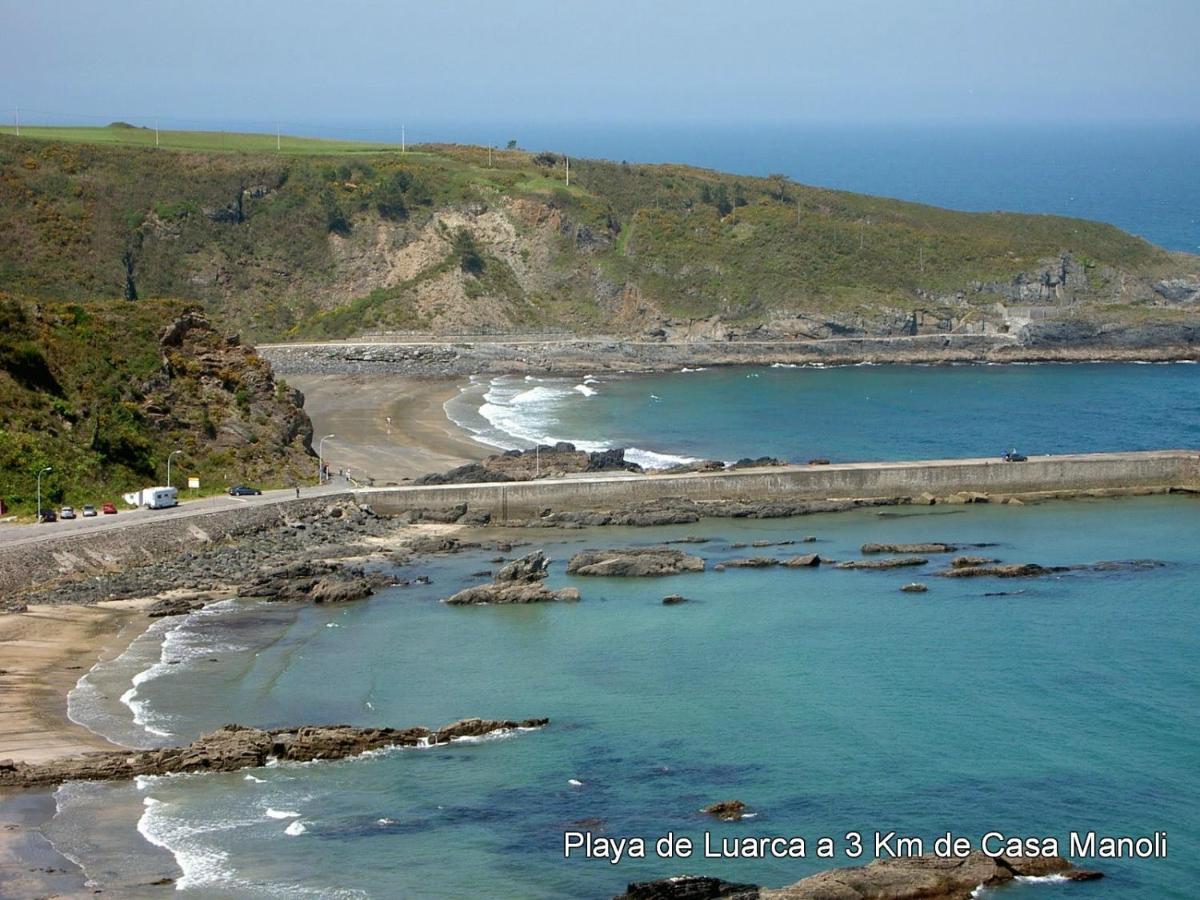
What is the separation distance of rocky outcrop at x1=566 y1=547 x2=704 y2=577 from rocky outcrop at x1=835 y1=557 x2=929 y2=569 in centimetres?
486

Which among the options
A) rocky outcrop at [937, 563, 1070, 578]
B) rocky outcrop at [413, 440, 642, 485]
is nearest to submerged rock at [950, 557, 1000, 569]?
rocky outcrop at [937, 563, 1070, 578]

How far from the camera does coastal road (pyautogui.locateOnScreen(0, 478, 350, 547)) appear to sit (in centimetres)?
5009

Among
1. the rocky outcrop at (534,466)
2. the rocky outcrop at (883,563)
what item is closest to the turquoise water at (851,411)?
the rocky outcrop at (534,466)

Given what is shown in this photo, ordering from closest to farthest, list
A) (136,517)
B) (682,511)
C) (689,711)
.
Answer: (689,711)
(136,517)
(682,511)

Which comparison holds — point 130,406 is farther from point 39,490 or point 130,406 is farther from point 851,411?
point 851,411

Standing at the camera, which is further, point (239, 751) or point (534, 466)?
point (534, 466)

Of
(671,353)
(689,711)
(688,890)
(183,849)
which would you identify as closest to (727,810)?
(688,890)

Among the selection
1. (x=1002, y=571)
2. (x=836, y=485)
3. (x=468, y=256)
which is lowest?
(x=1002, y=571)

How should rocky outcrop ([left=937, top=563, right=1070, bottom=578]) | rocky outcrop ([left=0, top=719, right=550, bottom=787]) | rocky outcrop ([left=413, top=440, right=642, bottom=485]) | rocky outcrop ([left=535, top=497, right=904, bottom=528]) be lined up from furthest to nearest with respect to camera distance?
rocky outcrop ([left=413, top=440, right=642, bottom=485])
rocky outcrop ([left=535, top=497, right=904, bottom=528])
rocky outcrop ([left=937, top=563, right=1070, bottom=578])
rocky outcrop ([left=0, top=719, right=550, bottom=787])

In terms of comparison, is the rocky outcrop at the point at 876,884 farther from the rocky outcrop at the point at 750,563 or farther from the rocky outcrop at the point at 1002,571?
the rocky outcrop at the point at 750,563

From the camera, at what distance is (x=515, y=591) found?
163 ft

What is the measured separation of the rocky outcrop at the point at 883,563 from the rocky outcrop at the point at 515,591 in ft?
32.5

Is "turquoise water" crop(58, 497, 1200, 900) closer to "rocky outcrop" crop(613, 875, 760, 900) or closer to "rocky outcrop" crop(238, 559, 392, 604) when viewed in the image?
"rocky outcrop" crop(238, 559, 392, 604)

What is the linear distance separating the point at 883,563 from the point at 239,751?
26.5 metres
